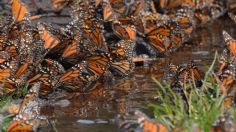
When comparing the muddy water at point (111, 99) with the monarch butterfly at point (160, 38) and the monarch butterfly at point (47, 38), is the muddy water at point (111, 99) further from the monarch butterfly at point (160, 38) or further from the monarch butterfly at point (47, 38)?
the monarch butterfly at point (47, 38)

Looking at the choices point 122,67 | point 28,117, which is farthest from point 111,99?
point 28,117

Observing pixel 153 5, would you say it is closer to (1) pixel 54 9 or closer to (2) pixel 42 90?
(1) pixel 54 9

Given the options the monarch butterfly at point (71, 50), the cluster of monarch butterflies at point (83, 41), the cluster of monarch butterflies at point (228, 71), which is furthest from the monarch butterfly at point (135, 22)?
the cluster of monarch butterflies at point (228, 71)

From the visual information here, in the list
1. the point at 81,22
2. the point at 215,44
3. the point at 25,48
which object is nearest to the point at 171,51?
the point at 215,44

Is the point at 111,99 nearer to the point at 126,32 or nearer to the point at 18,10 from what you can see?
the point at 126,32

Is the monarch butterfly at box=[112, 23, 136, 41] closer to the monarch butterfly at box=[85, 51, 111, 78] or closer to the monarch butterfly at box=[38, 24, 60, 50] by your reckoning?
the monarch butterfly at box=[85, 51, 111, 78]

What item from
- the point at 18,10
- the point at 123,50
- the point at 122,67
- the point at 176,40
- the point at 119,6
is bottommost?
the point at 122,67

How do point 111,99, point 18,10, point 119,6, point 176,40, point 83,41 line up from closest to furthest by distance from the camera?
point 111,99
point 83,41
point 18,10
point 176,40
point 119,6

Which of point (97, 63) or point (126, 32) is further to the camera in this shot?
point (126, 32)
